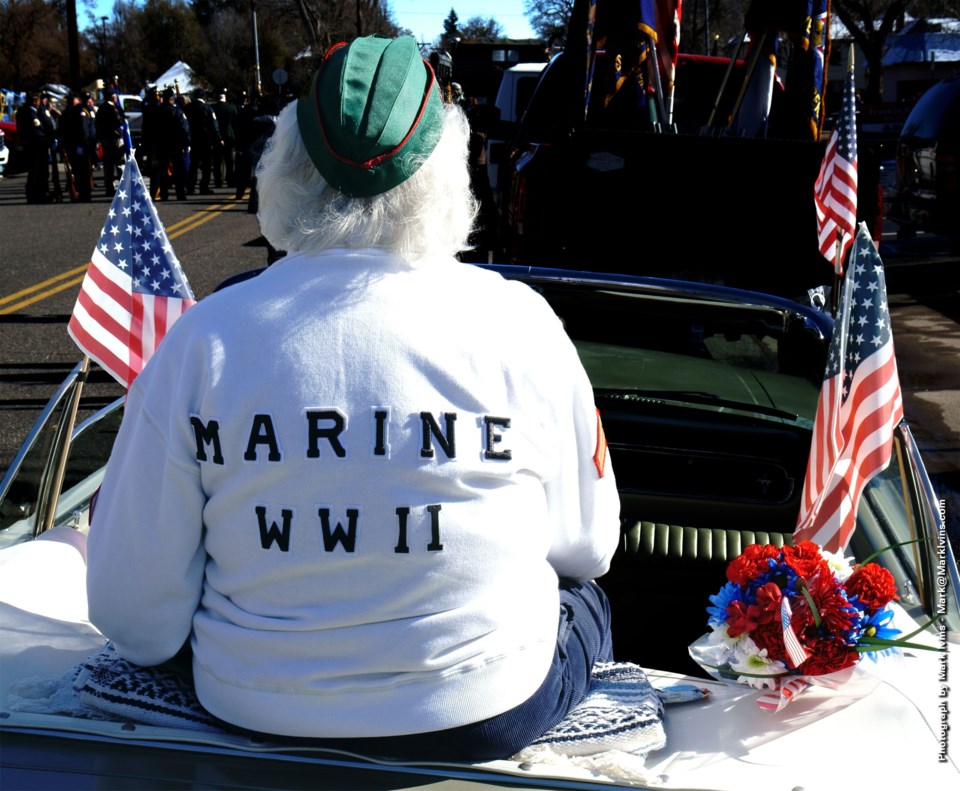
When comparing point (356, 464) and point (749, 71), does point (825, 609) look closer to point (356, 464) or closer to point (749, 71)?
point (356, 464)

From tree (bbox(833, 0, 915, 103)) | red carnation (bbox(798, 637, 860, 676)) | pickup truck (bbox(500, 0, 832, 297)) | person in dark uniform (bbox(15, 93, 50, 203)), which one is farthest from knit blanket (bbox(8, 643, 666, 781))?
tree (bbox(833, 0, 915, 103))

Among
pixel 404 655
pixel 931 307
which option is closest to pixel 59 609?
pixel 404 655

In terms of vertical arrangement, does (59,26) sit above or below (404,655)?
above

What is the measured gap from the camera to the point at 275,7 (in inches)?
2859

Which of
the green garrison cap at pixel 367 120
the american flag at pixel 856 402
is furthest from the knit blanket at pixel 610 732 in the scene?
the green garrison cap at pixel 367 120

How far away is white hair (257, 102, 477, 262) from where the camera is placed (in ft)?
5.89

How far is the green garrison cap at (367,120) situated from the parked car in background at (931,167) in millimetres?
12404

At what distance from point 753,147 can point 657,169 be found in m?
0.54

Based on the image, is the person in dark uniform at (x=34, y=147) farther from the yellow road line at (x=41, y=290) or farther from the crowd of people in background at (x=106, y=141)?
the yellow road line at (x=41, y=290)

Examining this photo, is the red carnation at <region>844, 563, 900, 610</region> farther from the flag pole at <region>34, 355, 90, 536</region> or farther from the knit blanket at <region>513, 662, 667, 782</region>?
the flag pole at <region>34, 355, 90, 536</region>

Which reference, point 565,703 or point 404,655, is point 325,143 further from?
point 565,703

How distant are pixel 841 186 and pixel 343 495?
151 inches

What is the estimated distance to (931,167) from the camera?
13.2m

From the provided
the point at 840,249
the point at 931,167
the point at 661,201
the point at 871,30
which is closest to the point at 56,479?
the point at 840,249
